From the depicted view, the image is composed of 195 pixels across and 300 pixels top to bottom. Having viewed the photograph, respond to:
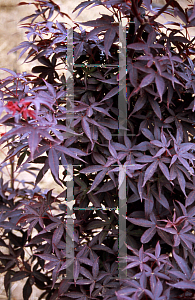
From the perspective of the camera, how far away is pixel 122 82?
0.81m

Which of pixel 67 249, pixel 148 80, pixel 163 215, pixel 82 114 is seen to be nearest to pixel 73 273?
pixel 67 249

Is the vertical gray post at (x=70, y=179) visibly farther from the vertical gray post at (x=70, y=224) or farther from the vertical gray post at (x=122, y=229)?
the vertical gray post at (x=122, y=229)

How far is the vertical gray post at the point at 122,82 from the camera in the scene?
788 mm

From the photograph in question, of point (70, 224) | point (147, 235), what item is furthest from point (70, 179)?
point (147, 235)

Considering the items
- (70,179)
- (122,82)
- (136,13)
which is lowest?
(70,179)

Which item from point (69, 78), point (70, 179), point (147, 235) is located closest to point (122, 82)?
point (69, 78)

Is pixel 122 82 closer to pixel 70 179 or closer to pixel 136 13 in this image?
pixel 136 13

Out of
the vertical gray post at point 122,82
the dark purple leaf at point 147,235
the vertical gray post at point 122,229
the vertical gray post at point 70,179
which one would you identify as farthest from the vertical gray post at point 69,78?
the dark purple leaf at point 147,235

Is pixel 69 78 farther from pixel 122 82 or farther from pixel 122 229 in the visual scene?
pixel 122 229

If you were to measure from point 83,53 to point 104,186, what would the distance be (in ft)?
1.46

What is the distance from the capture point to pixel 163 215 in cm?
84

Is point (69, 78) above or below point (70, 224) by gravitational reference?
above

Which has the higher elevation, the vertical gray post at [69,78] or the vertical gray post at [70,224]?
the vertical gray post at [69,78]

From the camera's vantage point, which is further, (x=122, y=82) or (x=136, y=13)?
(x=122, y=82)
